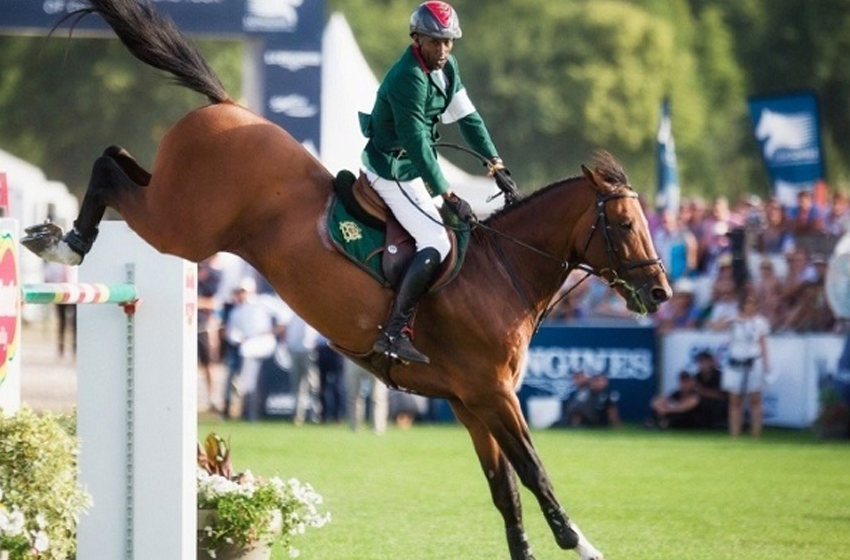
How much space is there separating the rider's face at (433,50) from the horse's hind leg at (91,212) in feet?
5.55

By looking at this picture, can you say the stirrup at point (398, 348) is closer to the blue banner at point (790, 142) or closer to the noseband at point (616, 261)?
the noseband at point (616, 261)

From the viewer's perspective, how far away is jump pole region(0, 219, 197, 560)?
7922 mm

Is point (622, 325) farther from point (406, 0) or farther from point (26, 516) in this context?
point (406, 0)

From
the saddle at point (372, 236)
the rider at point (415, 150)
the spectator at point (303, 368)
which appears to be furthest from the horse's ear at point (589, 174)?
the spectator at point (303, 368)

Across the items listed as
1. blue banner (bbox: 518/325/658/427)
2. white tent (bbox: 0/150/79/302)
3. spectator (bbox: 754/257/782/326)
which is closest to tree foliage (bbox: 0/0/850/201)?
white tent (bbox: 0/150/79/302)

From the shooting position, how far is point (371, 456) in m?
17.2

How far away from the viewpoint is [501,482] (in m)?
9.07

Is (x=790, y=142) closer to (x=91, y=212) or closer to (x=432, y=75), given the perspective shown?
(x=432, y=75)

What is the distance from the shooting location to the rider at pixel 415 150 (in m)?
8.73

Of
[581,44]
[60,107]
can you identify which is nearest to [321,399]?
[60,107]

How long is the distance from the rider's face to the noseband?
1190 millimetres

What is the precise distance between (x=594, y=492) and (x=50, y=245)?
6570 mm

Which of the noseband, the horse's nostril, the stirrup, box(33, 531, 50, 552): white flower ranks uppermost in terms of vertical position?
the noseband

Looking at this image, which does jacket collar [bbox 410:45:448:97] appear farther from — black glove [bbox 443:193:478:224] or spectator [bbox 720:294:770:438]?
spectator [bbox 720:294:770:438]
